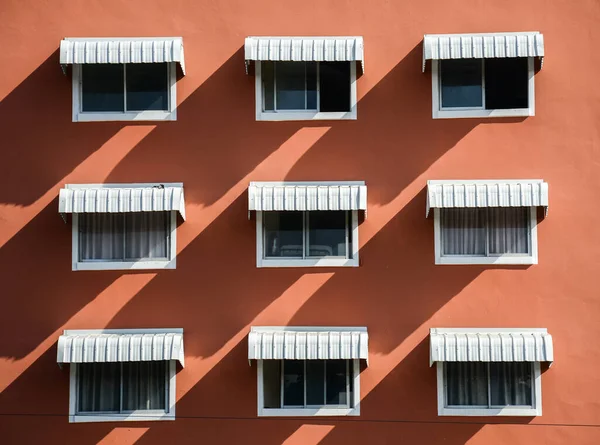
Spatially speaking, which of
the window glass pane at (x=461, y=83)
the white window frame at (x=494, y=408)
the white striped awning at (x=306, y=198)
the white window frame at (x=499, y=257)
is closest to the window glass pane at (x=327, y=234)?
the white striped awning at (x=306, y=198)

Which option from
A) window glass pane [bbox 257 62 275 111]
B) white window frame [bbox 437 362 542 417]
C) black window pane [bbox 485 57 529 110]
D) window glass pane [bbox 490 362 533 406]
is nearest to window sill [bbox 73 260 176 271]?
window glass pane [bbox 257 62 275 111]

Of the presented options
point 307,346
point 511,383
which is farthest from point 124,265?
point 511,383

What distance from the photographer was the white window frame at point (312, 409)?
14.4 m

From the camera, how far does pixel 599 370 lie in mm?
14305

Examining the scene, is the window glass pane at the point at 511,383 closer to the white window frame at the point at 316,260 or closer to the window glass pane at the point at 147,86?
the white window frame at the point at 316,260

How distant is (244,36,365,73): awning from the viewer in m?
14.4

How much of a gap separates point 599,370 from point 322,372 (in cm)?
469

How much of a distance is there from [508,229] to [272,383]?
4861mm

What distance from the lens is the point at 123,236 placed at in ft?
48.3

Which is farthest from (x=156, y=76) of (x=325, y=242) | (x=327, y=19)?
(x=325, y=242)

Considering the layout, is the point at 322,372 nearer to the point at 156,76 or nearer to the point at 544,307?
the point at 544,307

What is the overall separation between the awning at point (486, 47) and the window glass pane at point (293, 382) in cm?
571

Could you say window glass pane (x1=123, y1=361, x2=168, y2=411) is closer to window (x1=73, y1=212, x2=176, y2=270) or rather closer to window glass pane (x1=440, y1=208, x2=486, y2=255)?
window (x1=73, y1=212, x2=176, y2=270)

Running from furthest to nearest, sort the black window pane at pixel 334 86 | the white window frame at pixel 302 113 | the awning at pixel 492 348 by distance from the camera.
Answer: the black window pane at pixel 334 86, the white window frame at pixel 302 113, the awning at pixel 492 348
